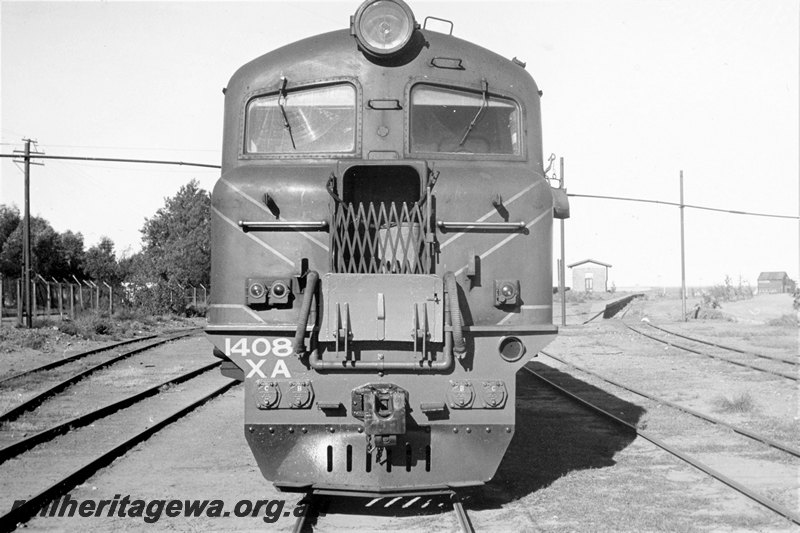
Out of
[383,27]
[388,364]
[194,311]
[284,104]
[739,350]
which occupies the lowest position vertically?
[194,311]

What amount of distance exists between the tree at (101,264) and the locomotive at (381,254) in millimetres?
60802

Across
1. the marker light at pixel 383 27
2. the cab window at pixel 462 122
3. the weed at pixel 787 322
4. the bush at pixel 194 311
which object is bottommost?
the bush at pixel 194 311

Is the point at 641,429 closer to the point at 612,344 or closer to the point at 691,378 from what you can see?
the point at 691,378

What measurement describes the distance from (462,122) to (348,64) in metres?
1.14

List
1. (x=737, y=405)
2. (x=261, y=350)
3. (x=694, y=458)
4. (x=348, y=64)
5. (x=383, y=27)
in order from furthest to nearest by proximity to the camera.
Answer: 1. (x=737, y=405)
2. (x=694, y=458)
3. (x=348, y=64)
4. (x=383, y=27)
5. (x=261, y=350)

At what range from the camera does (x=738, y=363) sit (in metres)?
17.2

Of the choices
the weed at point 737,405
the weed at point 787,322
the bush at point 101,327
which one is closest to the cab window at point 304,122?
the weed at point 737,405

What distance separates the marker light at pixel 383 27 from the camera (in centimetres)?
662

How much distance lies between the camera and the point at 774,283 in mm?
93500

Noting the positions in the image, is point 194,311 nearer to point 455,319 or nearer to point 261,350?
point 261,350

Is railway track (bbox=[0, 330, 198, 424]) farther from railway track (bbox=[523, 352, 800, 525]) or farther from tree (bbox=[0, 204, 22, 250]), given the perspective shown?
tree (bbox=[0, 204, 22, 250])

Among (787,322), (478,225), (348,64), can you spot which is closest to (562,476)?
(478,225)

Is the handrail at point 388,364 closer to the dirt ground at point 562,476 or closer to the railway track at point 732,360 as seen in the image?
the dirt ground at point 562,476

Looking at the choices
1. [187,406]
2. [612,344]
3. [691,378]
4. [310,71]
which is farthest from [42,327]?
[310,71]
